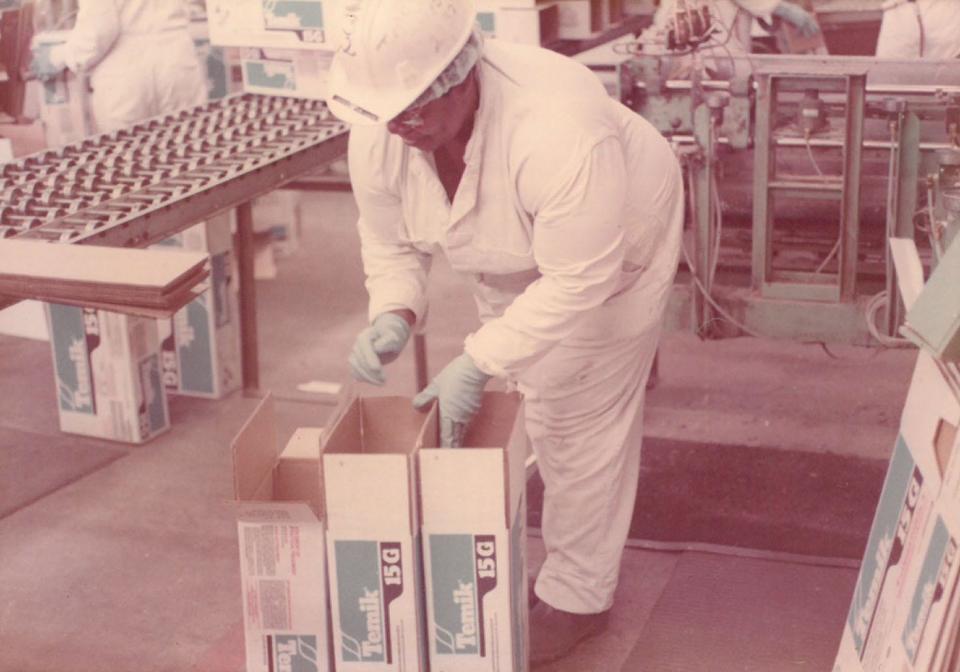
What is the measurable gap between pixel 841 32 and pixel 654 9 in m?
2.75

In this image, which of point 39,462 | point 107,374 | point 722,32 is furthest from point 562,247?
point 39,462

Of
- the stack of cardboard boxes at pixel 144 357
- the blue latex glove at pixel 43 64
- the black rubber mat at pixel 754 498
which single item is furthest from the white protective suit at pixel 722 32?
the blue latex glove at pixel 43 64

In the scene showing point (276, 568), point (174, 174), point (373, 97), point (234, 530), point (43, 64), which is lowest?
point (234, 530)

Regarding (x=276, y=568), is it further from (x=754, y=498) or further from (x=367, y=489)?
(x=754, y=498)

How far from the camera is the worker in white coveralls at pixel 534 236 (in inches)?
82.7

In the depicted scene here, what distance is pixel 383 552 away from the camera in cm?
220

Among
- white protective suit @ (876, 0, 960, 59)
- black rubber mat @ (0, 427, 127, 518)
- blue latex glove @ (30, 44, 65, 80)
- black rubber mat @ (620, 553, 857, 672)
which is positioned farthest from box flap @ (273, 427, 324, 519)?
white protective suit @ (876, 0, 960, 59)

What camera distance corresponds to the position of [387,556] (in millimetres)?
2205

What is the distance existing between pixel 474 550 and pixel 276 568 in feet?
1.16

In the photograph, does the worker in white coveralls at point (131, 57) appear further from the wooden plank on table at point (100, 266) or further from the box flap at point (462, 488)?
the box flap at point (462, 488)

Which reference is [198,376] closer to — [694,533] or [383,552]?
[694,533]

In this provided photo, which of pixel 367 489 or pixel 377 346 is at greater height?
pixel 377 346

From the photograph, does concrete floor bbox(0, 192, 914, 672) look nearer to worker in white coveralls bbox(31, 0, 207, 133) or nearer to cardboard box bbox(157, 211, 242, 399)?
cardboard box bbox(157, 211, 242, 399)

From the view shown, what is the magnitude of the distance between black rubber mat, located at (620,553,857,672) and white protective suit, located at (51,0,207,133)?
2796 mm
